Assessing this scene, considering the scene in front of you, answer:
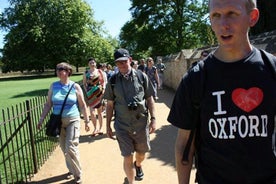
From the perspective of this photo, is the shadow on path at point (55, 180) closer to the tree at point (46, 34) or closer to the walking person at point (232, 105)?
the walking person at point (232, 105)

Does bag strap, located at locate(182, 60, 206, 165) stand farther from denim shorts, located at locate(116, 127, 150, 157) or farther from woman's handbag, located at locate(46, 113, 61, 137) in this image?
woman's handbag, located at locate(46, 113, 61, 137)

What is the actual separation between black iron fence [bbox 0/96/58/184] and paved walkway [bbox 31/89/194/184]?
185mm

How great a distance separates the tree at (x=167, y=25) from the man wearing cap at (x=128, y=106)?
37.8 m

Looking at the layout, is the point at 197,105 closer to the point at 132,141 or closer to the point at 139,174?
the point at 132,141

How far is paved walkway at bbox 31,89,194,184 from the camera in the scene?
227 inches

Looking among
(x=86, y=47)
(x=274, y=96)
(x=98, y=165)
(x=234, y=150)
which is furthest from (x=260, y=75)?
(x=86, y=47)

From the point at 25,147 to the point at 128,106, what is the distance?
251 cm

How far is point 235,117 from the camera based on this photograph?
5.70 feet

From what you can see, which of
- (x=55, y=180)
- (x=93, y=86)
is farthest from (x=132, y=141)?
(x=93, y=86)

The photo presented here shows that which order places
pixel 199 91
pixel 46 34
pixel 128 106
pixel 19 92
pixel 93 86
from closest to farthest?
1. pixel 199 91
2. pixel 128 106
3. pixel 93 86
4. pixel 19 92
5. pixel 46 34

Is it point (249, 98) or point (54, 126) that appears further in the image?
point (54, 126)

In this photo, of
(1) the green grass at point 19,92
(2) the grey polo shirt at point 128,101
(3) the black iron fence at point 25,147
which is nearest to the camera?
(2) the grey polo shirt at point 128,101

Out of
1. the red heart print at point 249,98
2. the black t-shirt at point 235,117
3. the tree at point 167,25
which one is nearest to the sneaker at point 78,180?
the black t-shirt at point 235,117

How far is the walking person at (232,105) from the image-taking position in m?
1.70
